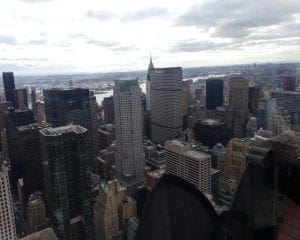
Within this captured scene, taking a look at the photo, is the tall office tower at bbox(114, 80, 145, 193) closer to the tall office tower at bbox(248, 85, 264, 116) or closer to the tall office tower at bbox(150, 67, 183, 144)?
the tall office tower at bbox(150, 67, 183, 144)

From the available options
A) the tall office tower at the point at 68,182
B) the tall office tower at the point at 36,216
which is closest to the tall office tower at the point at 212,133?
the tall office tower at the point at 68,182

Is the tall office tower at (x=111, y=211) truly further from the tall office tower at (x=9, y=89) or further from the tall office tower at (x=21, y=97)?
the tall office tower at (x=9, y=89)

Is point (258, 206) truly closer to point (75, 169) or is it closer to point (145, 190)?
point (75, 169)

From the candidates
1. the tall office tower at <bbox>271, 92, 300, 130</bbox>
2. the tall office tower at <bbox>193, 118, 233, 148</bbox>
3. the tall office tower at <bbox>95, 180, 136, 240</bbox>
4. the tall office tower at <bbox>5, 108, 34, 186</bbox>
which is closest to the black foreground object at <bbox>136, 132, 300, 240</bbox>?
the tall office tower at <bbox>95, 180, 136, 240</bbox>

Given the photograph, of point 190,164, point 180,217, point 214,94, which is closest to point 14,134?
point 190,164

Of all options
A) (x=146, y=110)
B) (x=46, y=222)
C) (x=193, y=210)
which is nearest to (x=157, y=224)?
(x=193, y=210)

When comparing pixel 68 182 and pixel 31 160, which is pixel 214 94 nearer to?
pixel 31 160

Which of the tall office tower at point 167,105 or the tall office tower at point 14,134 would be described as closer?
the tall office tower at point 14,134
